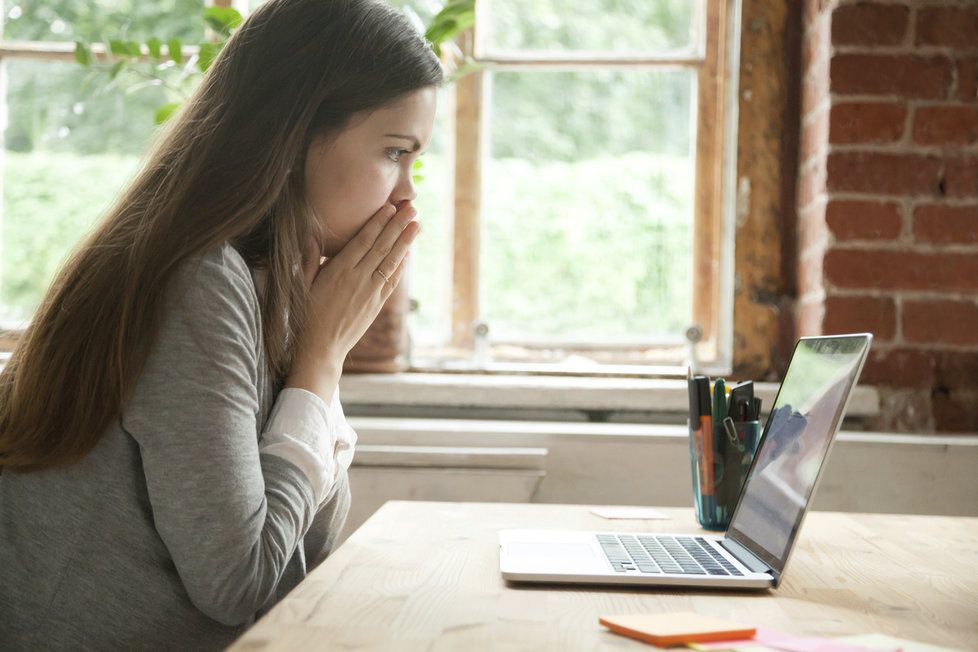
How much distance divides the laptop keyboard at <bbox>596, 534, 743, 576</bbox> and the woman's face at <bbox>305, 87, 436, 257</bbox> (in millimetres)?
502

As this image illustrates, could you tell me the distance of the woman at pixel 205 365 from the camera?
92 cm

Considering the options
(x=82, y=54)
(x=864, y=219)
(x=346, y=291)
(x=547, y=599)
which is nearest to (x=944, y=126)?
(x=864, y=219)

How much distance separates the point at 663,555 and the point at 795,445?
19 centimetres

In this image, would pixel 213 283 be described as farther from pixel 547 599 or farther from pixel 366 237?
pixel 547 599

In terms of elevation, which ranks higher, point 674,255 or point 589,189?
point 589,189

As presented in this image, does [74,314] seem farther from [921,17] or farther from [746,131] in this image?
[921,17]

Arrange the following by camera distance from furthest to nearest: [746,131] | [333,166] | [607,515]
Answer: [746,131]
[607,515]
[333,166]

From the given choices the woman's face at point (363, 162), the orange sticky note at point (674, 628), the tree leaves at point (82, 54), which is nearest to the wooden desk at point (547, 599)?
the orange sticky note at point (674, 628)

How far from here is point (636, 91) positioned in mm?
2285

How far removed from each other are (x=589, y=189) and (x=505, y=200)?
0.20m

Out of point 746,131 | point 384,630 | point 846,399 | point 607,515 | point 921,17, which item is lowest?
point 607,515

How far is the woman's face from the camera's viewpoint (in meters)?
1.15

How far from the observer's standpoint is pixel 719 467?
136 centimetres

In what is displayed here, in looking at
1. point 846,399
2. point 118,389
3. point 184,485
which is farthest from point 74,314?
point 846,399
